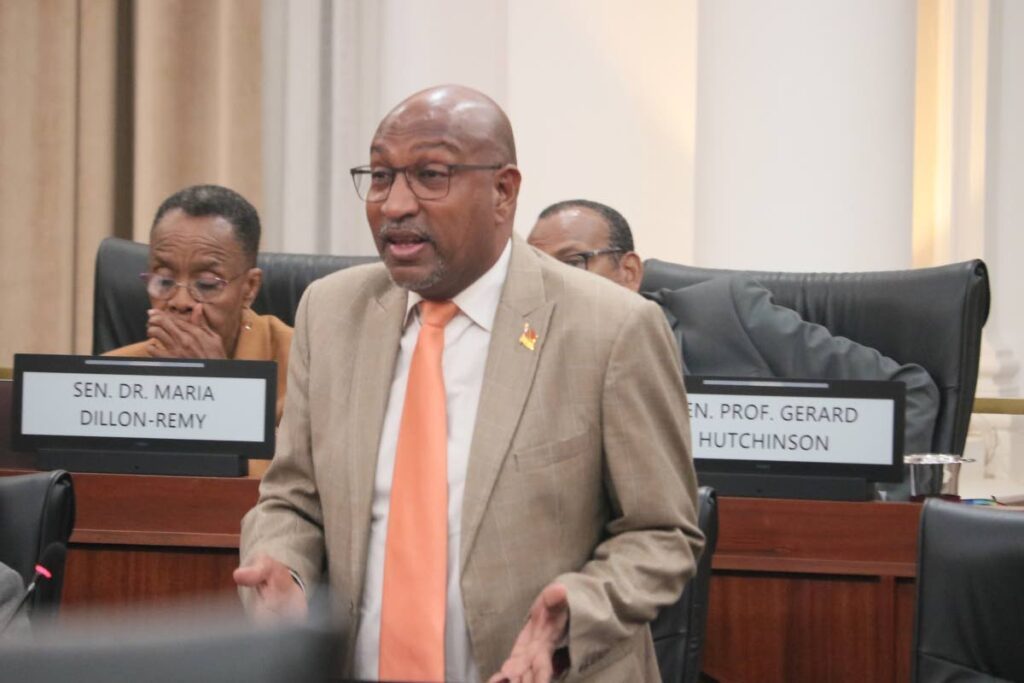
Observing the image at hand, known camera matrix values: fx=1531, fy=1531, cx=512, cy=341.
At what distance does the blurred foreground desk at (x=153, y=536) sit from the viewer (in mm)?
2428

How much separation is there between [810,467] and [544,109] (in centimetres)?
282

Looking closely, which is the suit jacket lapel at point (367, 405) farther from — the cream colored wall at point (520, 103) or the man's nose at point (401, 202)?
the cream colored wall at point (520, 103)

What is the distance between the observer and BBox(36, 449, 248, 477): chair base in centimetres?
246

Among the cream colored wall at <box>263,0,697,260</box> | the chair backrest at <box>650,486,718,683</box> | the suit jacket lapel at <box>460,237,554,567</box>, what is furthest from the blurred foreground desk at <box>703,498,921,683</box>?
the cream colored wall at <box>263,0,697,260</box>

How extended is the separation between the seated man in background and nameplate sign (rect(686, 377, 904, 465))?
822 mm

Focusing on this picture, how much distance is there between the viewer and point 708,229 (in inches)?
165

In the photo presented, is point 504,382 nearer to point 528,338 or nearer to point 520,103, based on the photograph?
point 528,338

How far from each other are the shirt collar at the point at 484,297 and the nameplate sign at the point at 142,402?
2.41 feet

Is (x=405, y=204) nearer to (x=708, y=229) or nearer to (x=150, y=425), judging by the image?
(x=150, y=425)

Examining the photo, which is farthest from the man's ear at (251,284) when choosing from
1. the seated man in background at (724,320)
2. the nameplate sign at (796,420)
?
the nameplate sign at (796,420)

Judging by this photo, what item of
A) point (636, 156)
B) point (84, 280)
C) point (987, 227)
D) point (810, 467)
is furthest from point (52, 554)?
point (987, 227)

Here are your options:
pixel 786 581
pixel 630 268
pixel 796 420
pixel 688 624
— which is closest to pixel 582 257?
pixel 630 268

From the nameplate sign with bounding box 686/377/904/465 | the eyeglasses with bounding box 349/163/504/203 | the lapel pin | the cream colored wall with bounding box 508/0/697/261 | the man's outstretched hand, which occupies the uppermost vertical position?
the cream colored wall with bounding box 508/0/697/261

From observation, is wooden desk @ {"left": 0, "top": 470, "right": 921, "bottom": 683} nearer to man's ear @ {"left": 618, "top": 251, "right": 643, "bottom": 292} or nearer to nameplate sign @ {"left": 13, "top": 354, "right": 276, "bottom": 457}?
nameplate sign @ {"left": 13, "top": 354, "right": 276, "bottom": 457}
